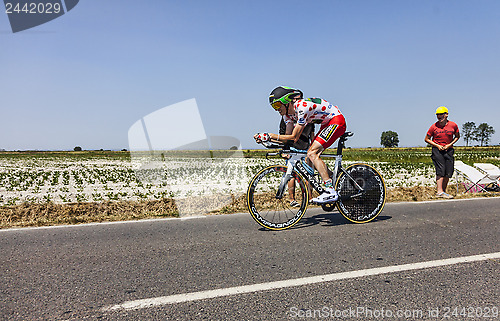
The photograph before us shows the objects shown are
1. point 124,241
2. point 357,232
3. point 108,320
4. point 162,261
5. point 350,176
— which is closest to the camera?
point 108,320

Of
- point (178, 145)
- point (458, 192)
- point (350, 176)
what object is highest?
point (178, 145)

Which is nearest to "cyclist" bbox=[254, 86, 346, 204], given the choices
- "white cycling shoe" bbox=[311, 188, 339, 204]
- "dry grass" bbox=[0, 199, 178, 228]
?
"white cycling shoe" bbox=[311, 188, 339, 204]

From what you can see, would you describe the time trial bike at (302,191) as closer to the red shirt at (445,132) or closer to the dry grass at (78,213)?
the dry grass at (78,213)

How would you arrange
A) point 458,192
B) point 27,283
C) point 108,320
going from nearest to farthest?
point 108,320 → point 27,283 → point 458,192

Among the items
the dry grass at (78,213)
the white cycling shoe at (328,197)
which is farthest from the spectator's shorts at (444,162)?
the dry grass at (78,213)

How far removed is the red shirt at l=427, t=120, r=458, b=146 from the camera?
912 centimetres

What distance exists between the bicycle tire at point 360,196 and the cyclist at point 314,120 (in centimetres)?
24

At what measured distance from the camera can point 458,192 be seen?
32.8 feet

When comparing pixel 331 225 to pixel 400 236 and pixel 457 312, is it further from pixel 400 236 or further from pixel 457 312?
pixel 457 312

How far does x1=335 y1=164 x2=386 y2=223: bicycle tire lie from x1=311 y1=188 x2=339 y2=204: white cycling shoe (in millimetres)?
153

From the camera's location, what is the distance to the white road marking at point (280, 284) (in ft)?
8.94

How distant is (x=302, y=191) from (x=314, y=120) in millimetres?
1109

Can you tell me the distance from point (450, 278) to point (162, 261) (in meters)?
2.78

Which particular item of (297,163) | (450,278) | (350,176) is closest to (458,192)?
(350,176)
